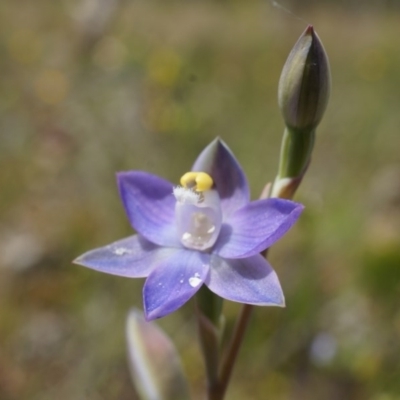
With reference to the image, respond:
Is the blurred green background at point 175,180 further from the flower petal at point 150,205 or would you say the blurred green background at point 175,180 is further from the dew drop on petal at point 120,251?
the dew drop on petal at point 120,251

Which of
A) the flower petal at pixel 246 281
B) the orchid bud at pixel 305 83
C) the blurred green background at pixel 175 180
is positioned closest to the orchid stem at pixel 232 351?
the flower petal at pixel 246 281

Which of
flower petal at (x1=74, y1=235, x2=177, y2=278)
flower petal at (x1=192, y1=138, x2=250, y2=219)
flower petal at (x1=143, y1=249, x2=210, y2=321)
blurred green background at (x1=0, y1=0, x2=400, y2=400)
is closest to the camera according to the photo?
flower petal at (x1=143, y1=249, x2=210, y2=321)

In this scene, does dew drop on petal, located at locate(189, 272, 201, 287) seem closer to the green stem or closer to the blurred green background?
the green stem

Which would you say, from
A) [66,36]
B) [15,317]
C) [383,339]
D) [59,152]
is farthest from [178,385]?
[66,36]

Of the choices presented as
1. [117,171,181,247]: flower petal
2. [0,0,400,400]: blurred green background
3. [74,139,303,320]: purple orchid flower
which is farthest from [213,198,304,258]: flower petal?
[0,0,400,400]: blurred green background

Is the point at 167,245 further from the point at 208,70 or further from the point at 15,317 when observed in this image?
the point at 208,70

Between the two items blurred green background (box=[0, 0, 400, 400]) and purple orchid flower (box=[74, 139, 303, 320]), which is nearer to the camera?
purple orchid flower (box=[74, 139, 303, 320])

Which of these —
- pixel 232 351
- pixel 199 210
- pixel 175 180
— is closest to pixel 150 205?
pixel 199 210
